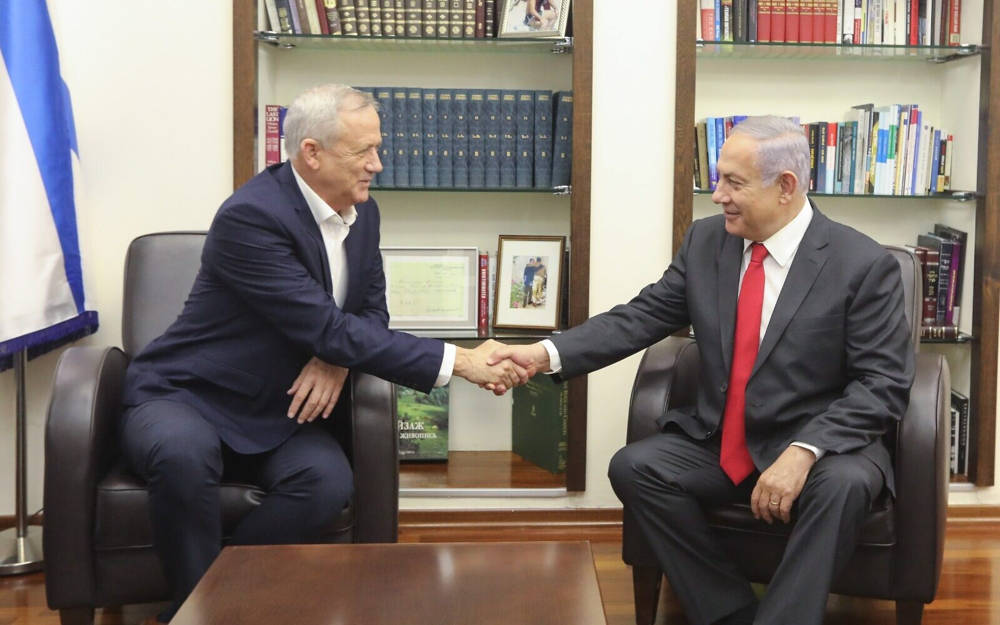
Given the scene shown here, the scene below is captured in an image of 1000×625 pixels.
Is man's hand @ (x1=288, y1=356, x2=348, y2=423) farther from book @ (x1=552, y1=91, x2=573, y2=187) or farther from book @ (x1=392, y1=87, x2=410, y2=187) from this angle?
book @ (x1=552, y1=91, x2=573, y2=187)

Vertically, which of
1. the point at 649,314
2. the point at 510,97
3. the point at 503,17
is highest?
the point at 503,17

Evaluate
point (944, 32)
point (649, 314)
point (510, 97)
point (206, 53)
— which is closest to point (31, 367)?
point (206, 53)

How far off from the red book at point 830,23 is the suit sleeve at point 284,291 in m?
1.86

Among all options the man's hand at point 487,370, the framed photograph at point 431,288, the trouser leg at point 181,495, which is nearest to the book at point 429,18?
the framed photograph at point 431,288

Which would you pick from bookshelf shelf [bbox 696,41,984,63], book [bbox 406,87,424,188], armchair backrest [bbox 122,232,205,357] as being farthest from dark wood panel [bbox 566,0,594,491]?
armchair backrest [bbox 122,232,205,357]

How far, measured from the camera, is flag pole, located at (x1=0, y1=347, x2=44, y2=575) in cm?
332

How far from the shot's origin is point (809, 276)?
268 centimetres

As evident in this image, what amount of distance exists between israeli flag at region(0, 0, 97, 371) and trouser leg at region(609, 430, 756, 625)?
1.65 metres

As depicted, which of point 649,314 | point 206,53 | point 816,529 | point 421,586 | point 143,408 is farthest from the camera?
point 206,53

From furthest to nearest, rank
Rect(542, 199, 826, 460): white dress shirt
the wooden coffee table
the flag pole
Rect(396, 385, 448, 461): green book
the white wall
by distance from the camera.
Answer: Rect(396, 385, 448, 461): green book < the white wall < the flag pole < Rect(542, 199, 826, 460): white dress shirt < the wooden coffee table

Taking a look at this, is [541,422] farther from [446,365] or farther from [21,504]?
[21,504]

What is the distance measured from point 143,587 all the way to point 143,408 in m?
0.39

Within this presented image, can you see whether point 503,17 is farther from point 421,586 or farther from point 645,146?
point 421,586

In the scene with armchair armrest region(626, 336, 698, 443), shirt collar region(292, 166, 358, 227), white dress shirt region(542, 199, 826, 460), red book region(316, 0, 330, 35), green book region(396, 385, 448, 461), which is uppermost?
red book region(316, 0, 330, 35)
